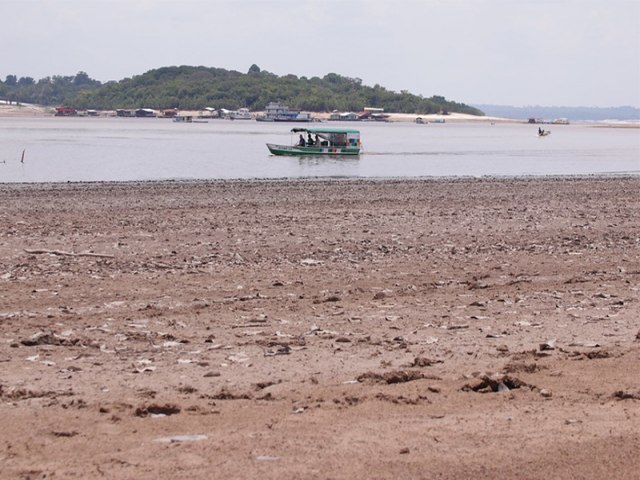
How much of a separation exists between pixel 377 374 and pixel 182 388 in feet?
5.19

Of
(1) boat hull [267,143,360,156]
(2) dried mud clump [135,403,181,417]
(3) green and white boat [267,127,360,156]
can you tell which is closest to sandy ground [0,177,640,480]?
(2) dried mud clump [135,403,181,417]

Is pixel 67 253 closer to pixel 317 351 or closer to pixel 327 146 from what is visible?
pixel 317 351

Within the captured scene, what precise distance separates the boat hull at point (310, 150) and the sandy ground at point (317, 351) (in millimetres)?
40648

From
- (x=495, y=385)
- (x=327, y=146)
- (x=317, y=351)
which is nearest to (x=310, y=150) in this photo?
(x=327, y=146)

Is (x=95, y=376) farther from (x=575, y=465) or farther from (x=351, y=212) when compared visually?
(x=351, y=212)

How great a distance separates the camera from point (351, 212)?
2103 cm

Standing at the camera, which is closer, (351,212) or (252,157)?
(351,212)

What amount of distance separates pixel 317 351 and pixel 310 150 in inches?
2005

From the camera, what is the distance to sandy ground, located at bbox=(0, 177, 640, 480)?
6.06 m

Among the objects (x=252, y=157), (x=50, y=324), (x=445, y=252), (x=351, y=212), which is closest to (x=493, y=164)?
(x=252, y=157)

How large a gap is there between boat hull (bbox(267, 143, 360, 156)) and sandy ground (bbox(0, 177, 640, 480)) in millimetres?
40648

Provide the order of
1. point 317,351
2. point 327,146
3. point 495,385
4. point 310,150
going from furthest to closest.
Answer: point 327,146 → point 310,150 → point 317,351 → point 495,385

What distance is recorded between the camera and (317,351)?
8.78m

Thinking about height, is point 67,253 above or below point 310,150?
above
